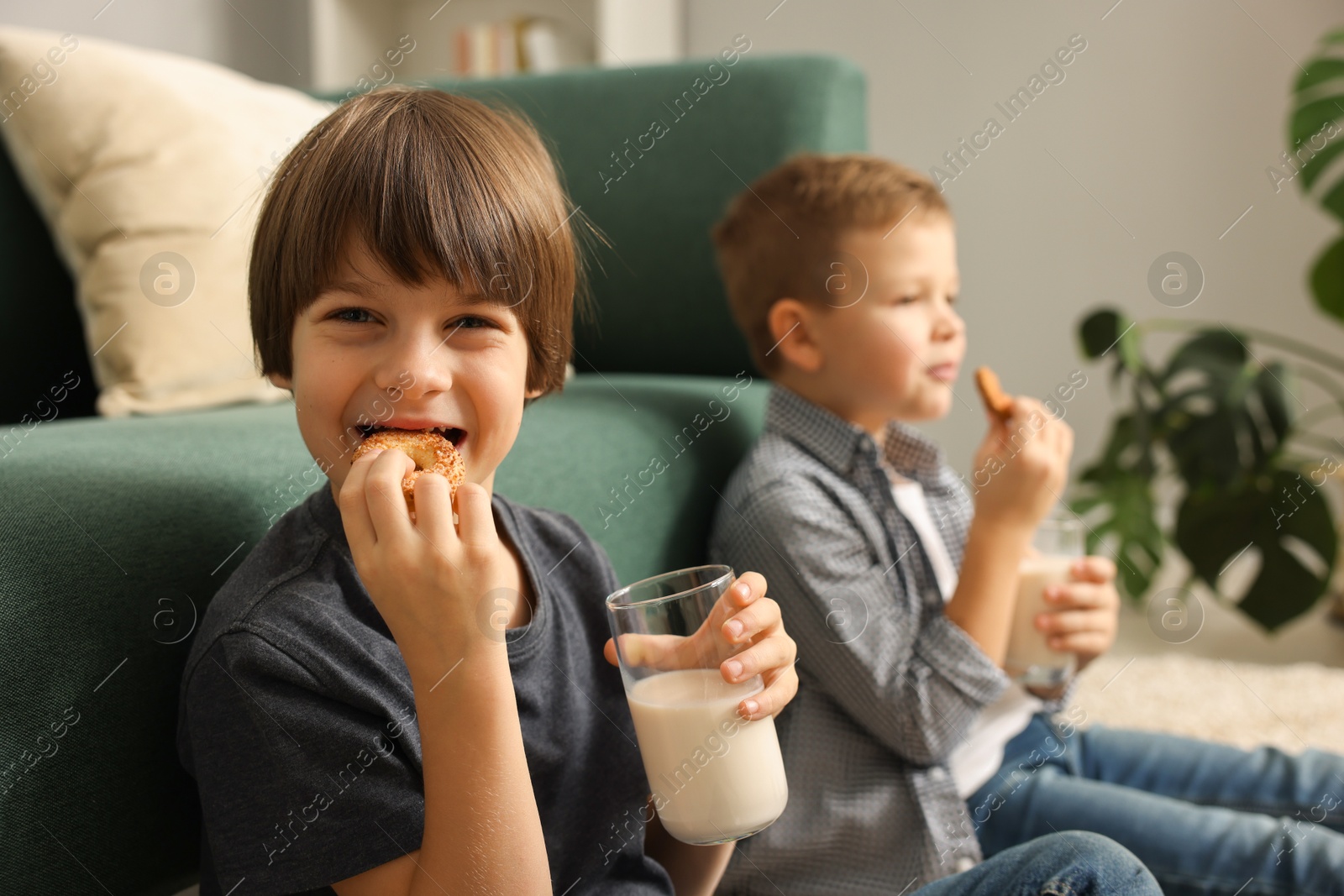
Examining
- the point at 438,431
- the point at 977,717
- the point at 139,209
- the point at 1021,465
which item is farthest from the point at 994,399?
the point at 139,209

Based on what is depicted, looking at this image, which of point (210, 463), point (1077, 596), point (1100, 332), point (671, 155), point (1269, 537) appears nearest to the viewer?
point (210, 463)

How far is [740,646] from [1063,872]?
0.26m

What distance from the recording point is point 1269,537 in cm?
186

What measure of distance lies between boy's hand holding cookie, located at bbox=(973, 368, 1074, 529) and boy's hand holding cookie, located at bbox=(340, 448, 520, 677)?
646mm

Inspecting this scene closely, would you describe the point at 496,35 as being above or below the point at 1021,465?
above


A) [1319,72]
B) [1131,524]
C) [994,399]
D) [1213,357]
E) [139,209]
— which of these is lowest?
[1131,524]

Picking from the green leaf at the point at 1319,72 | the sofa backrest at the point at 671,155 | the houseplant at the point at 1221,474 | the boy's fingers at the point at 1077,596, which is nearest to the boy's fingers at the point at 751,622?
the boy's fingers at the point at 1077,596

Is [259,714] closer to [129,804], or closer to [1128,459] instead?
[129,804]

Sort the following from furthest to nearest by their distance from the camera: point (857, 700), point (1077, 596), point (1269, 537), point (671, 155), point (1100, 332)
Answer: point (1100, 332), point (1269, 537), point (671, 155), point (1077, 596), point (857, 700)

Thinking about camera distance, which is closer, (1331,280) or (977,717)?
(977,717)

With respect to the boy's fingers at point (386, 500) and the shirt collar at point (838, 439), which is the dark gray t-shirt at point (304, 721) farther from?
the shirt collar at point (838, 439)

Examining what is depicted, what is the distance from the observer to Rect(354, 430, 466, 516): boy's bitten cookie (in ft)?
2.06

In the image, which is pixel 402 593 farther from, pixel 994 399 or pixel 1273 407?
pixel 1273 407

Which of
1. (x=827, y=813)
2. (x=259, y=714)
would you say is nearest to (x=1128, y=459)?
(x=827, y=813)
